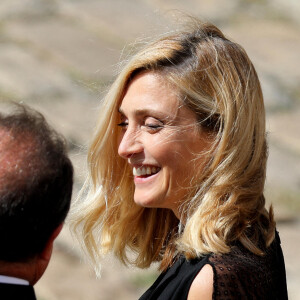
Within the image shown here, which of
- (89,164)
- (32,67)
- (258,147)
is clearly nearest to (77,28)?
(32,67)

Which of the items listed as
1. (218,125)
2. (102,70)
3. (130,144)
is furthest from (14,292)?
(102,70)

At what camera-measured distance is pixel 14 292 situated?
218cm

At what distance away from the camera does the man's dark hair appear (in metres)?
2.13

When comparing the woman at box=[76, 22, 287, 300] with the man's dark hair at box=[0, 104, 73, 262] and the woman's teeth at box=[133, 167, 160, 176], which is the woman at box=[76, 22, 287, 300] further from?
the man's dark hair at box=[0, 104, 73, 262]

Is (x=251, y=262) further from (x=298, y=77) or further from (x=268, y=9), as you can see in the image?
(x=268, y=9)

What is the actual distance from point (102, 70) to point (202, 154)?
4876mm

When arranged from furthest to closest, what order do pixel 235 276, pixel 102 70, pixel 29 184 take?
pixel 102 70 → pixel 235 276 → pixel 29 184

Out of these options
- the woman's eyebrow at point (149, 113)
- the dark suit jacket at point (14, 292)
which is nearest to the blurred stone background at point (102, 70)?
the woman's eyebrow at point (149, 113)

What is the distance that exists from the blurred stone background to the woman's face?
2.35 m

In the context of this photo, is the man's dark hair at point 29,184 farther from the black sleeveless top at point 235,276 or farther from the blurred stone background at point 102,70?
the blurred stone background at point 102,70

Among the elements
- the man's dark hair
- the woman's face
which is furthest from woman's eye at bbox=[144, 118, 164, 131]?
the man's dark hair

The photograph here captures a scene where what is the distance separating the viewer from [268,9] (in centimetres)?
898

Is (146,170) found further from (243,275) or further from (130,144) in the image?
(243,275)

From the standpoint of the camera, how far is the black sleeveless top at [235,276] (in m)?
2.59
